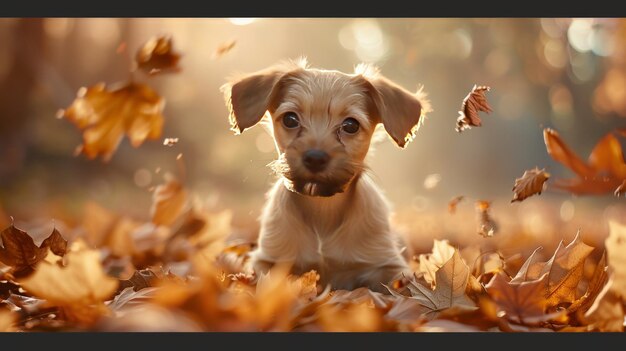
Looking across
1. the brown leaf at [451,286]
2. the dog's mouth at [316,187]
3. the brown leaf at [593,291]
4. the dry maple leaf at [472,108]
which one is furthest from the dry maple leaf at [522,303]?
the dog's mouth at [316,187]

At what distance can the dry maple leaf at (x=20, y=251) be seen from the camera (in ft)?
9.45

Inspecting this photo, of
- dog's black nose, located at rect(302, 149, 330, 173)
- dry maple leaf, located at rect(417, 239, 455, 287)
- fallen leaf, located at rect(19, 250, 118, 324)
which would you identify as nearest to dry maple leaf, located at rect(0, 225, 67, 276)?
fallen leaf, located at rect(19, 250, 118, 324)

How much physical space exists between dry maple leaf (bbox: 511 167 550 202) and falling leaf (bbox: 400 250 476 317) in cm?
68

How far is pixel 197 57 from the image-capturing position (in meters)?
10.9

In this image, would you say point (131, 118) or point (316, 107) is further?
point (131, 118)

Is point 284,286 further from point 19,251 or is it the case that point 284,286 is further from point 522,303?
point 19,251

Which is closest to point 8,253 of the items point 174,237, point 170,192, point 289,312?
point 289,312

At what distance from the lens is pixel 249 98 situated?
348 centimetres

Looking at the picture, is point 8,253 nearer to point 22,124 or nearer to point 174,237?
point 174,237

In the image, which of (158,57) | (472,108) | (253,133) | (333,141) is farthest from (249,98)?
(253,133)

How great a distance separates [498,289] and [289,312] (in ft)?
2.70

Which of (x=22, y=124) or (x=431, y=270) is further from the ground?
(x=22, y=124)

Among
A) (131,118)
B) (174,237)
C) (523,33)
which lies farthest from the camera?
(523,33)

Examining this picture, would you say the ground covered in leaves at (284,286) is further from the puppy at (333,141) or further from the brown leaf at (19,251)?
the puppy at (333,141)
